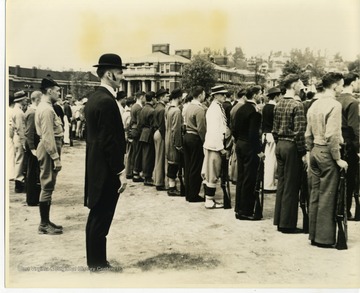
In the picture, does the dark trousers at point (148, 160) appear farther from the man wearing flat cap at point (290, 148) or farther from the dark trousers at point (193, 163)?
the man wearing flat cap at point (290, 148)

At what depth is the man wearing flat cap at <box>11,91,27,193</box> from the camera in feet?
27.1

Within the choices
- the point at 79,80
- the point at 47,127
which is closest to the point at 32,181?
the point at 47,127

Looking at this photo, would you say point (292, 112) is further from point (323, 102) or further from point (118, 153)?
point (118, 153)

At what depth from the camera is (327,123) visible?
19.0 ft

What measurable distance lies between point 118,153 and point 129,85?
5.24m

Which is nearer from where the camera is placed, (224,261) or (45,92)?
(224,261)

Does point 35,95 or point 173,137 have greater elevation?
point 35,95

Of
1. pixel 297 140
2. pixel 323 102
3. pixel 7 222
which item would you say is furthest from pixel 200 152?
pixel 7 222

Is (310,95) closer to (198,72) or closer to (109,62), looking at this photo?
(198,72)

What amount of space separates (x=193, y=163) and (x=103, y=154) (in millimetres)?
3650

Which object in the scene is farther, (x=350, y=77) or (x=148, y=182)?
(x=148, y=182)

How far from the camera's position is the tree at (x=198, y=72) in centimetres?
1016

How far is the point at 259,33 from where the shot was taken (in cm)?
698

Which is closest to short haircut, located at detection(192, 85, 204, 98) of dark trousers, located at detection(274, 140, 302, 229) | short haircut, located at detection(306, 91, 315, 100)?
dark trousers, located at detection(274, 140, 302, 229)
